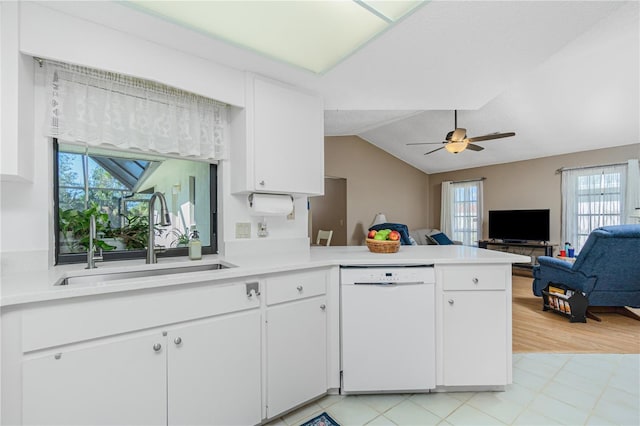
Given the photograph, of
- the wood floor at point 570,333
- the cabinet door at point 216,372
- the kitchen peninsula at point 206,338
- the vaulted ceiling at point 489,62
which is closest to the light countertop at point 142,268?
the kitchen peninsula at point 206,338

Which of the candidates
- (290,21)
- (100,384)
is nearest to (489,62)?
(290,21)

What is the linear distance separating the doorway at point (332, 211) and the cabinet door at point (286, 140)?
4037mm

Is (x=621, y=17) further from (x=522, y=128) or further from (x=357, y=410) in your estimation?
(x=357, y=410)

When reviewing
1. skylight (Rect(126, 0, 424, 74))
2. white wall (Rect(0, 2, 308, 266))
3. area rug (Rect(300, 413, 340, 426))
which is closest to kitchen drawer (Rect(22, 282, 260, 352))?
white wall (Rect(0, 2, 308, 266))

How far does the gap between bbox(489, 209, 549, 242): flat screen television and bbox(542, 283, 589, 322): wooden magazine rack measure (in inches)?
99.3

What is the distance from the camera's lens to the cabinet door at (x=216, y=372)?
1247 mm

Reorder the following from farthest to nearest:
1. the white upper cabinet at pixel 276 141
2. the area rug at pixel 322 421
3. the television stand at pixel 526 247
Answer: the television stand at pixel 526 247 < the white upper cabinet at pixel 276 141 < the area rug at pixel 322 421

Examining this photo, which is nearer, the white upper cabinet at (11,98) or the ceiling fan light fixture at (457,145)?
the white upper cabinet at (11,98)

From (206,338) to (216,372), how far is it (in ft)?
0.58

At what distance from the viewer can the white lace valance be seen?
1.48m

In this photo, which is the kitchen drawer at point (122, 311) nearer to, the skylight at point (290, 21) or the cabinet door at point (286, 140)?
the cabinet door at point (286, 140)

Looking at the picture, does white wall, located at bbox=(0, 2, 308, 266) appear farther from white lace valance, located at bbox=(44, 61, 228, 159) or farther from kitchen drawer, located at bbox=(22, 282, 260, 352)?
kitchen drawer, located at bbox=(22, 282, 260, 352)

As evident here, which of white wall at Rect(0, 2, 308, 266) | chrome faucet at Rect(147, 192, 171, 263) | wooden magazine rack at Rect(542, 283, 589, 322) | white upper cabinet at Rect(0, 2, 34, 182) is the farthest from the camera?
wooden magazine rack at Rect(542, 283, 589, 322)

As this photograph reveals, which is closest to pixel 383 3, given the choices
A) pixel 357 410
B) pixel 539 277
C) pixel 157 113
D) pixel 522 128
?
pixel 157 113
